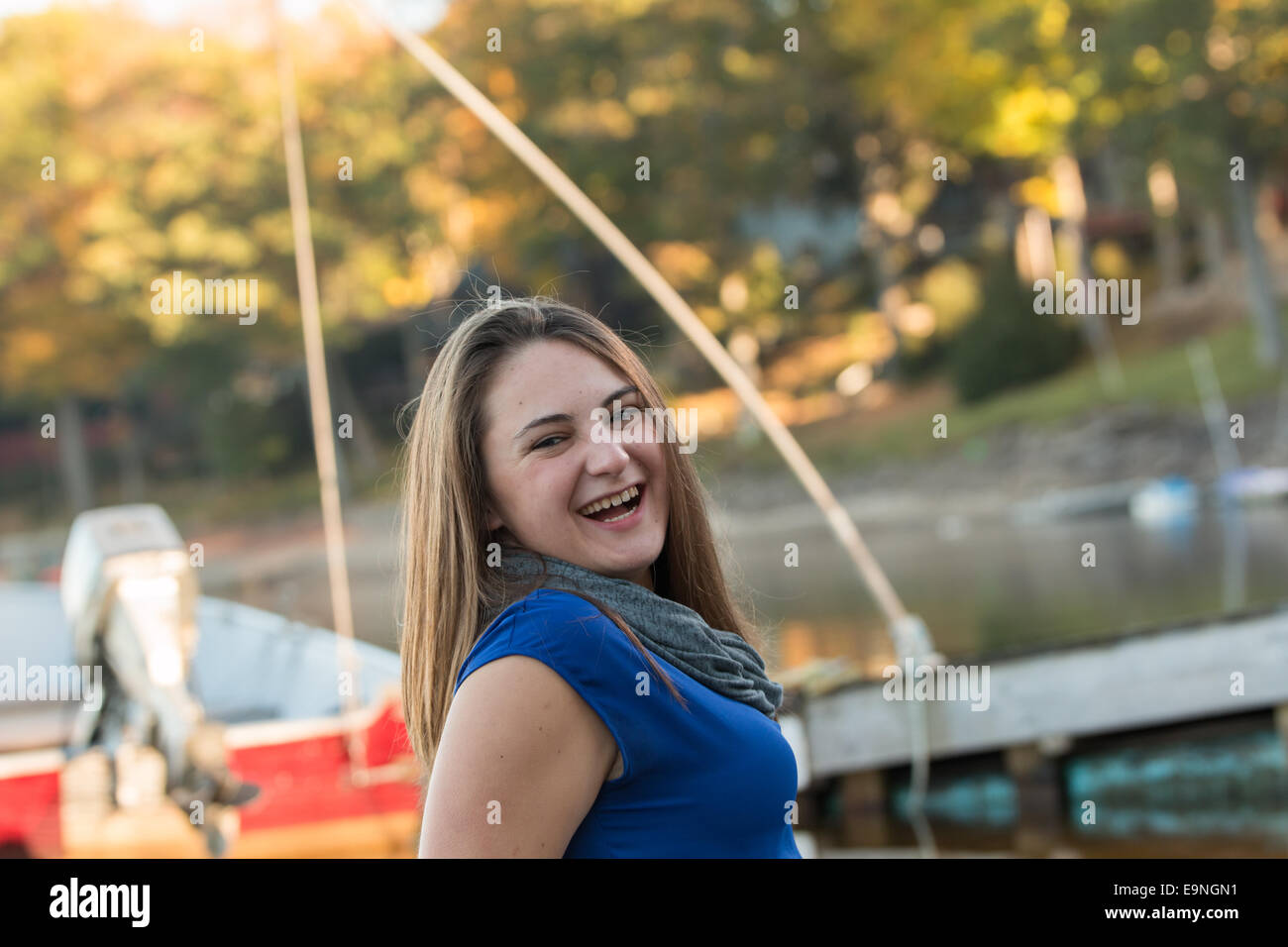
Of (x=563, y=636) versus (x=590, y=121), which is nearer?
(x=563, y=636)

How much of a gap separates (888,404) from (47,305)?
2003 centimetres

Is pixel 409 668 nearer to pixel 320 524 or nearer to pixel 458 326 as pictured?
pixel 458 326

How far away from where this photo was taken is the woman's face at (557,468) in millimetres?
1679

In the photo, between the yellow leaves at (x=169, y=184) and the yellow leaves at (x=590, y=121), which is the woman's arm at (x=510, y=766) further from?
the yellow leaves at (x=590, y=121)

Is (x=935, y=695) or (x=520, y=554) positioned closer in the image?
(x=520, y=554)

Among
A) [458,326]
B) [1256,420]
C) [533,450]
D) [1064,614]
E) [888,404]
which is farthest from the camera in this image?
[888,404]

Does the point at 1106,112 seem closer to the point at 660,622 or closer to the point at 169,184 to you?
the point at 169,184

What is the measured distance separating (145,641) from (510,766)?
669 cm

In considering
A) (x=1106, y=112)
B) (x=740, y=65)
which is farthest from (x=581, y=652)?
(x=740, y=65)

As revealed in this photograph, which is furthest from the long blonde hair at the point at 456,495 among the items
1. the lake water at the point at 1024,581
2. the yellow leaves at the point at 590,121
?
the yellow leaves at the point at 590,121

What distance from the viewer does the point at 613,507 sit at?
1.73m

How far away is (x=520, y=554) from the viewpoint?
1.68 m

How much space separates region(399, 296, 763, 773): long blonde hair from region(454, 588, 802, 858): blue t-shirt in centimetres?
4
